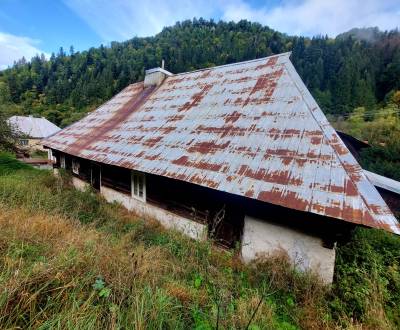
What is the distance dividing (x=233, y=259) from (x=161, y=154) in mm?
3627

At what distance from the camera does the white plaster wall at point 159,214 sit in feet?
21.5

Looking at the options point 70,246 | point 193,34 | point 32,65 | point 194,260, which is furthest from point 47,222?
point 32,65

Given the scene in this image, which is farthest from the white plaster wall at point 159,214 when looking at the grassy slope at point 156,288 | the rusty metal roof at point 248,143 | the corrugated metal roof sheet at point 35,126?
the corrugated metal roof sheet at point 35,126

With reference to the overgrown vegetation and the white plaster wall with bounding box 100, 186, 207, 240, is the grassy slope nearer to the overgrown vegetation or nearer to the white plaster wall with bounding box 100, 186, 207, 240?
the white plaster wall with bounding box 100, 186, 207, 240

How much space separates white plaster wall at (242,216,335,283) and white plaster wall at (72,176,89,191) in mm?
8483

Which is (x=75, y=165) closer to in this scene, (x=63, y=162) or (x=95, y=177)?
(x=63, y=162)

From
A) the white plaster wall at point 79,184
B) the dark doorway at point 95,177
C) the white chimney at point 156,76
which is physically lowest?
the white plaster wall at point 79,184

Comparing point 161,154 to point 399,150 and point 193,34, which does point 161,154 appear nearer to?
point 399,150

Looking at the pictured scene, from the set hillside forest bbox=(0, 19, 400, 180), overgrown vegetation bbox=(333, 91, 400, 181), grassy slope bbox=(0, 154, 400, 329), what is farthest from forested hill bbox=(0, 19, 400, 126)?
grassy slope bbox=(0, 154, 400, 329)

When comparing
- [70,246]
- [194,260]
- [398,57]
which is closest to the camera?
[70,246]

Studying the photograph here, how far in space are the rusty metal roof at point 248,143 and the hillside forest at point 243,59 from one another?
19530mm

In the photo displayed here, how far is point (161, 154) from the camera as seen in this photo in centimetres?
733

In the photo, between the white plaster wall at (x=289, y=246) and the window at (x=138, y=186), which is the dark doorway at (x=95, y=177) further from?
the white plaster wall at (x=289, y=246)

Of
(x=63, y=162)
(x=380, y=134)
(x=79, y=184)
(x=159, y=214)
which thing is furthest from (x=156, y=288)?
(x=380, y=134)
